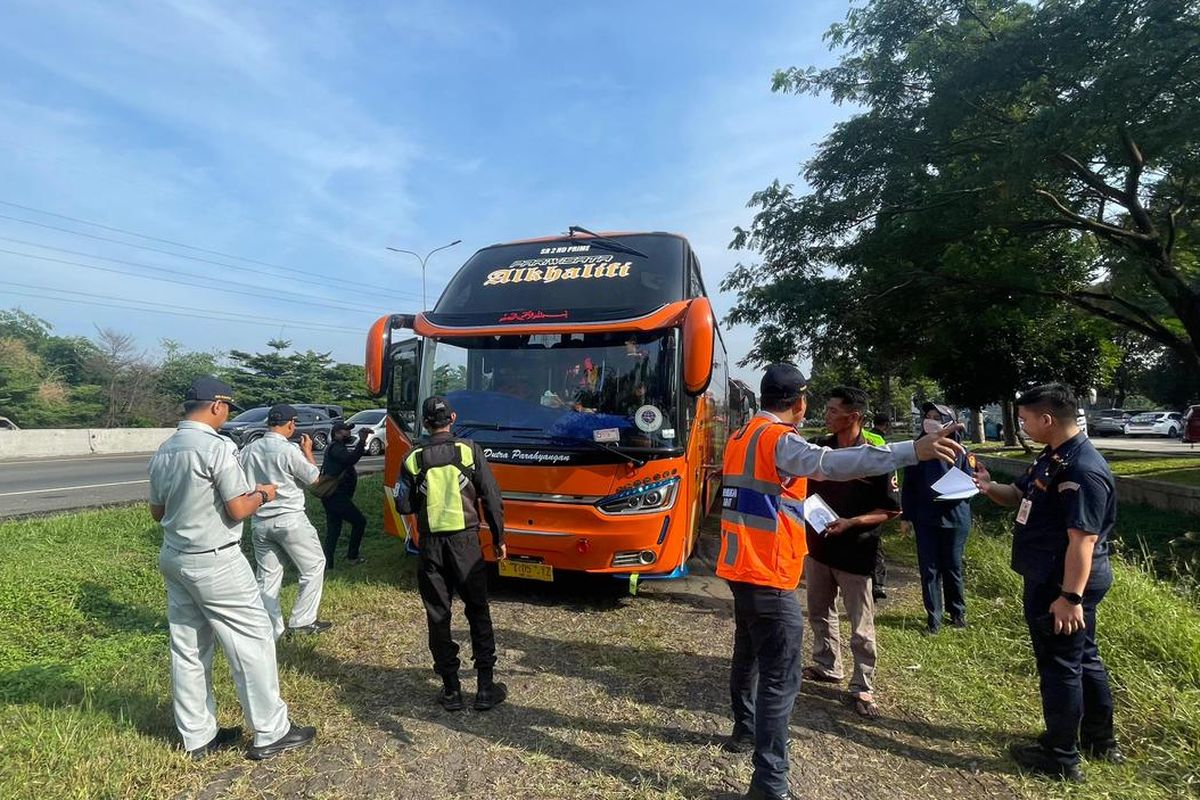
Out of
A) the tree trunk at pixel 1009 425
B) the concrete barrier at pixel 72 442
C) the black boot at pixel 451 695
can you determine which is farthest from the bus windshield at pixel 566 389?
the concrete barrier at pixel 72 442

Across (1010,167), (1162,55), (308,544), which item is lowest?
(308,544)

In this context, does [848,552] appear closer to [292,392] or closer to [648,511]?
[648,511]

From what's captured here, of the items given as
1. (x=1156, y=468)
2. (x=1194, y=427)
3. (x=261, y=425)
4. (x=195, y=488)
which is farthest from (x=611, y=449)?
(x=1194, y=427)

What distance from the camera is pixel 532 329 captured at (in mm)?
5715

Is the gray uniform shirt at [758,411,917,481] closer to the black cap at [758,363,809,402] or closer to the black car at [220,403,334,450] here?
the black cap at [758,363,809,402]

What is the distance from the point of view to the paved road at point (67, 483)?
35.6 feet

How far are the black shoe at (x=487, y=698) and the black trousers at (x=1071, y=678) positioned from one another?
283 centimetres

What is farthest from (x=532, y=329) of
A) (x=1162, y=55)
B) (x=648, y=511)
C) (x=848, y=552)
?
(x=1162, y=55)

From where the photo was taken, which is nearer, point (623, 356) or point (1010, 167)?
point (623, 356)

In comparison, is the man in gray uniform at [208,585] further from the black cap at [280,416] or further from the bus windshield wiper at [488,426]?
the bus windshield wiper at [488,426]

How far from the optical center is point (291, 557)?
493 centimetres

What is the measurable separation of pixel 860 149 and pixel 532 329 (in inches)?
342

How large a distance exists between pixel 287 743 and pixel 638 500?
2.89 metres

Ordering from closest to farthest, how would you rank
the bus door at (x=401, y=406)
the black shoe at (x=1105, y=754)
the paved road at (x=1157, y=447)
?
the black shoe at (x=1105, y=754), the bus door at (x=401, y=406), the paved road at (x=1157, y=447)
